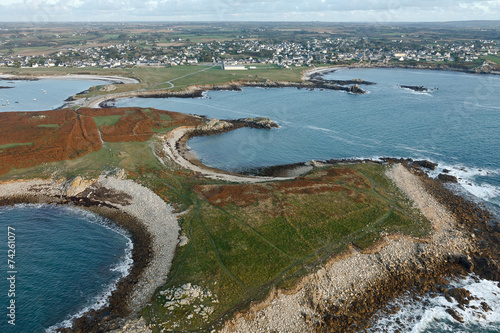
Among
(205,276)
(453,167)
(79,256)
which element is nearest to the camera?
(205,276)

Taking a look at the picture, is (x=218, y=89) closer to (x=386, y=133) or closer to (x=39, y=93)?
(x=39, y=93)

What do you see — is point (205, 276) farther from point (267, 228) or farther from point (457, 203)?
point (457, 203)

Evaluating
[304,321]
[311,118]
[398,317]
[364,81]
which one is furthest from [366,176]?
[364,81]

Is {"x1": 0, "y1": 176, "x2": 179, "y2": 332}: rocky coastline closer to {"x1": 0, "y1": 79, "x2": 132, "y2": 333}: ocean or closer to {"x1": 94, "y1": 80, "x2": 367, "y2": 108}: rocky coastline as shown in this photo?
{"x1": 0, "y1": 79, "x2": 132, "y2": 333}: ocean

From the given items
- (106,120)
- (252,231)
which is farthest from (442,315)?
(106,120)

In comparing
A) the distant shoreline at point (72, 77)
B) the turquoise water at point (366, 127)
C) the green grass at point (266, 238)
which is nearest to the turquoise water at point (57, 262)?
the green grass at point (266, 238)
